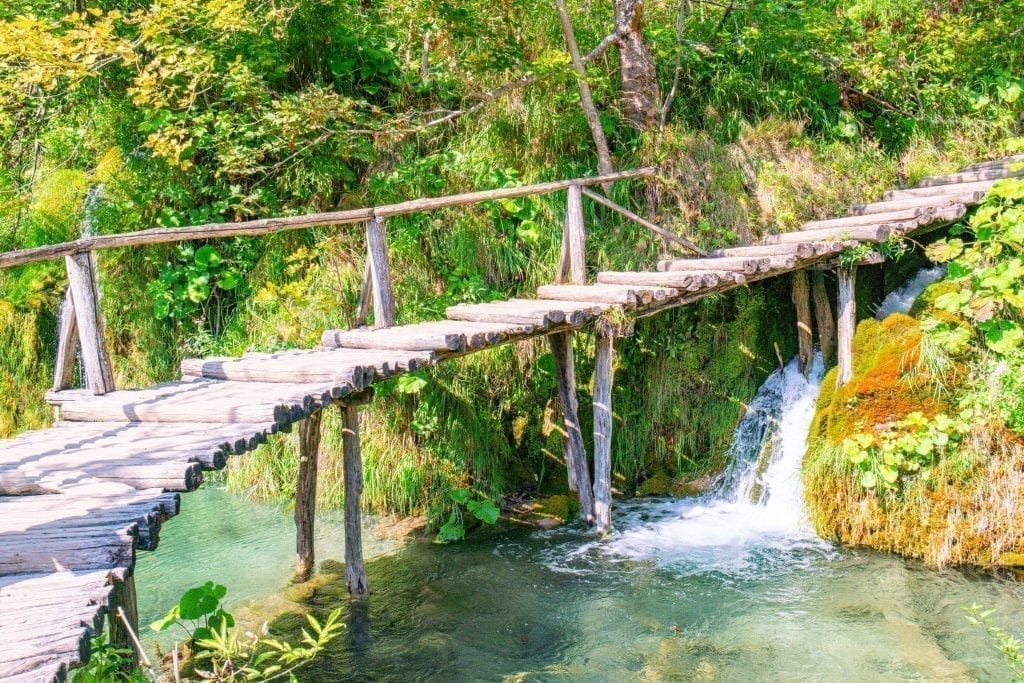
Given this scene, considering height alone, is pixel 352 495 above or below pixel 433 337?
below

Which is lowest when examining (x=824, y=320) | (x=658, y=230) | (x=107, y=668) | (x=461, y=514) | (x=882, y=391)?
(x=461, y=514)

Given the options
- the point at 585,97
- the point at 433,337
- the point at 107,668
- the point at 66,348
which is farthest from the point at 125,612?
the point at 585,97

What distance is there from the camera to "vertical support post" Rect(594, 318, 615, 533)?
8.27 meters

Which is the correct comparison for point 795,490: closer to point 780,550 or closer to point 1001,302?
point 780,550

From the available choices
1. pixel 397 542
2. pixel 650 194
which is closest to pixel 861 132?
pixel 650 194

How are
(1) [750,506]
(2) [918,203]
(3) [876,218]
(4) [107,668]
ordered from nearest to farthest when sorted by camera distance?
(4) [107,668] → (1) [750,506] → (3) [876,218] → (2) [918,203]

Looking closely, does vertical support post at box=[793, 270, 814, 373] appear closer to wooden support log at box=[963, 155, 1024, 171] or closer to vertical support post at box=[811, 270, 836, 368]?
vertical support post at box=[811, 270, 836, 368]

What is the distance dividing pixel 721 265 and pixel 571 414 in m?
1.88

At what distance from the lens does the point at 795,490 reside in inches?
328

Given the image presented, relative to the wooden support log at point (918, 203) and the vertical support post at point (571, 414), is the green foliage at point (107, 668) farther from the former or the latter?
the wooden support log at point (918, 203)

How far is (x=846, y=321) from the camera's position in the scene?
8.52 meters

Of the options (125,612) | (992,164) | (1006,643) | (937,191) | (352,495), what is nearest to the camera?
(1006,643)

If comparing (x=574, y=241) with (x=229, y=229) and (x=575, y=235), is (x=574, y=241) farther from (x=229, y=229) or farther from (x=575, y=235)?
(x=229, y=229)

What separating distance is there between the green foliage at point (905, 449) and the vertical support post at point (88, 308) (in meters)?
5.60
